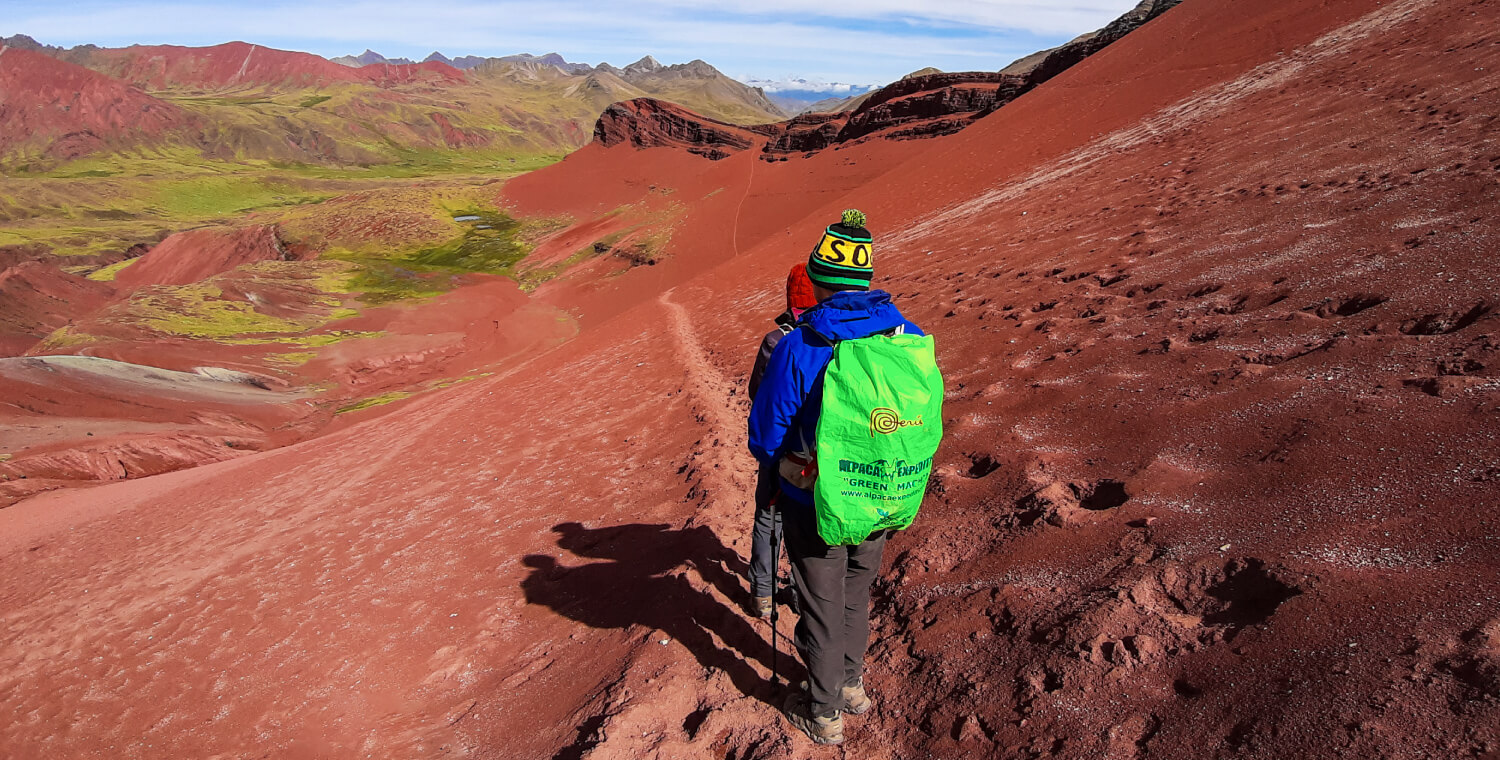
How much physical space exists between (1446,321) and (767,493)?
345 centimetres

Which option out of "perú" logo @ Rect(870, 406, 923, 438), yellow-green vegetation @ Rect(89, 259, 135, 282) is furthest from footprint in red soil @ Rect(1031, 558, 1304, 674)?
yellow-green vegetation @ Rect(89, 259, 135, 282)

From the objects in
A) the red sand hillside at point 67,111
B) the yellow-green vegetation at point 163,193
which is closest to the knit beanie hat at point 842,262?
the yellow-green vegetation at point 163,193

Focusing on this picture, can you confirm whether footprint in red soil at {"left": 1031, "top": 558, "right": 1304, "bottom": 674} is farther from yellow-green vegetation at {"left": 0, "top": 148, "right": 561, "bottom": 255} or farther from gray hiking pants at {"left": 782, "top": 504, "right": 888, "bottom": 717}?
yellow-green vegetation at {"left": 0, "top": 148, "right": 561, "bottom": 255}

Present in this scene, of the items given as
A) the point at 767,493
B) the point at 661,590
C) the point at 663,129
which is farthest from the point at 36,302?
the point at 767,493

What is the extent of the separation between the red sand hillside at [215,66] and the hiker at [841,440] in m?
188

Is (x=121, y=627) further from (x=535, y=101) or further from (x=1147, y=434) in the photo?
(x=535, y=101)

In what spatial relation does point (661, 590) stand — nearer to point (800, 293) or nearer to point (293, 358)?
point (800, 293)

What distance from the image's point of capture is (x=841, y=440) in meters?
2.20

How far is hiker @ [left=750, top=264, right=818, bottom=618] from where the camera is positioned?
106 inches

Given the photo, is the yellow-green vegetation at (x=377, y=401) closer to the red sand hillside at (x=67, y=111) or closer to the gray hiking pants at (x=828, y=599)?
the gray hiking pants at (x=828, y=599)

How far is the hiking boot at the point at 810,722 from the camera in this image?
2576 millimetres

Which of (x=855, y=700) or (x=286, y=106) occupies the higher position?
(x=286, y=106)

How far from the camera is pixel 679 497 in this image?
17.3 feet

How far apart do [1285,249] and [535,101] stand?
170 m
